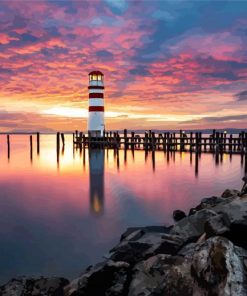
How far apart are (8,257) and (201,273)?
4076 mm

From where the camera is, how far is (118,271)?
4.06 metres

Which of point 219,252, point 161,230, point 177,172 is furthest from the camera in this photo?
point 177,172

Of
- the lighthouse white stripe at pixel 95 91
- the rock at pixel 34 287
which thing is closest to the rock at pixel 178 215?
the rock at pixel 34 287

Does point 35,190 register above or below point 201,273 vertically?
below

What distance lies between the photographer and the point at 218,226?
3.83 m

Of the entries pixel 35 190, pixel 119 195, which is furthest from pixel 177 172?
pixel 35 190

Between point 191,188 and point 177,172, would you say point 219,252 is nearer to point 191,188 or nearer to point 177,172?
point 191,188

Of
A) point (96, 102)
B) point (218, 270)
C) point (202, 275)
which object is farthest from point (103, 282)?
point (96, 102)

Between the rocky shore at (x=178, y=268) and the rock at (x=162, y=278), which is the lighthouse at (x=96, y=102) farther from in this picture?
the rock at (x=162, y=278)

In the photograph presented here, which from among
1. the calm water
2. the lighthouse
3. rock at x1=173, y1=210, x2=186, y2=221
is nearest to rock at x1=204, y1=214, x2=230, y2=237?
the calm water

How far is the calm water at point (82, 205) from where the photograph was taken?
238 inches

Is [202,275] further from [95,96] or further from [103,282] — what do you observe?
[95,96]

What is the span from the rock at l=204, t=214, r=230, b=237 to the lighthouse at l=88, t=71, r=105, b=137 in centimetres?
2305

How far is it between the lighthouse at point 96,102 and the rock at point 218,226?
75.6 feet
